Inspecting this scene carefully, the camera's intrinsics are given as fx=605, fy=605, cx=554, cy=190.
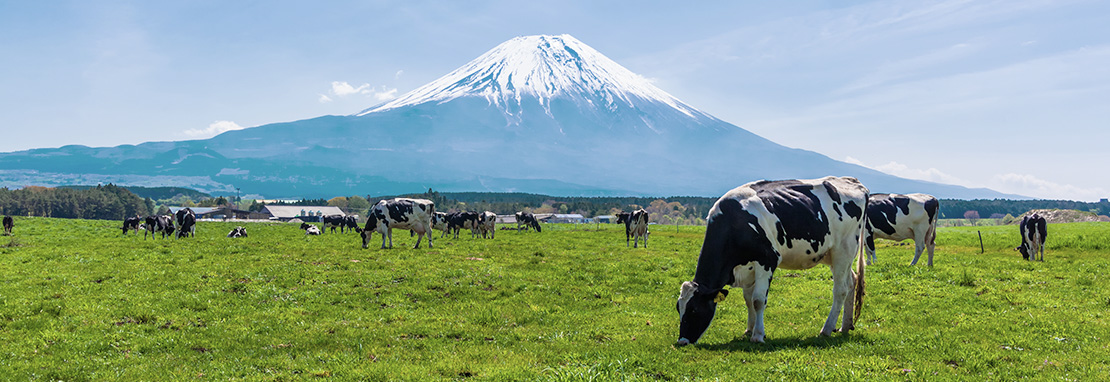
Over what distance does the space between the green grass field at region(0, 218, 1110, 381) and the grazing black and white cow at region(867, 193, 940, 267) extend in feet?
10.8

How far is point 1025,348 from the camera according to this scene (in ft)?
33.3

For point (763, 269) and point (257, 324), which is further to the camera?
point (257, 324)

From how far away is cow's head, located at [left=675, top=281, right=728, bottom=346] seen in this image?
10562 mm

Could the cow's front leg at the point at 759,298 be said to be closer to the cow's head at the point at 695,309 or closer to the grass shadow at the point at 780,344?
the grass shadow at the point at 780,344

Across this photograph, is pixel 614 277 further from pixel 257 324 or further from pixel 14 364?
pixel 14 364

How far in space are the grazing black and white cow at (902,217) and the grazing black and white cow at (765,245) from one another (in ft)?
48.7

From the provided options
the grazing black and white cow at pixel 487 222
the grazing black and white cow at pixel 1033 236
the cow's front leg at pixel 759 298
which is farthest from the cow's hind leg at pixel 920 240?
the grazing black and white cow at pixel 487 222

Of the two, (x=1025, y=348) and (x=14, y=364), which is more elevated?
(x=1025, y=348)

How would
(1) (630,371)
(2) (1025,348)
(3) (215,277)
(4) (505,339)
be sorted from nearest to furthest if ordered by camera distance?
1. (1) (630,371)
2. (2) (1025,348)
3. (4) (505,339)
4. (3) (215,277)

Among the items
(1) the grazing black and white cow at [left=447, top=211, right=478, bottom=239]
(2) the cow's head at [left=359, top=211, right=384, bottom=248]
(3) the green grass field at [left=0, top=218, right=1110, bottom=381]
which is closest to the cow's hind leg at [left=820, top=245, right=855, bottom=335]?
(3) the green grass field at [left=0, top=218, right=1110, bottom=381]

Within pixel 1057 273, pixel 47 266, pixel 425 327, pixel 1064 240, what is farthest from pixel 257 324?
pixel 1064 240

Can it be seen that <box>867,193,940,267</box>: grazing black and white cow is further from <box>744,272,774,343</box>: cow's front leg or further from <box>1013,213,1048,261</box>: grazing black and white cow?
<box>744,272,774,343</box>: cow's front leg

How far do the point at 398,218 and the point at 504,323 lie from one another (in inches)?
742

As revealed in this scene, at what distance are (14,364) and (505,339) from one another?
8311 mm
